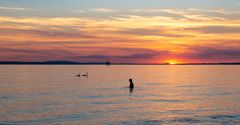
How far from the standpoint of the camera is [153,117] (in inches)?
1388

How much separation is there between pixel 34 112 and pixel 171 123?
13.6 meters

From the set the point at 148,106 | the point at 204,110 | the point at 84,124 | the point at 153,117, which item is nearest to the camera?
the point at 84,124

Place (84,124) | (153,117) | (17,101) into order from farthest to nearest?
(17,101) < (153,117) < (84,124)

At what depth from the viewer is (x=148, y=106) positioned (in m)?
42.9

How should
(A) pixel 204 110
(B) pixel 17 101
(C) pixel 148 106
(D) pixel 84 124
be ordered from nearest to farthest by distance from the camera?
(D) pixel 84 124 < (A) pixel 204 110 < (C) pixel 148 106 < (B) pixel 17 101

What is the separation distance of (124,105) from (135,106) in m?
1.50

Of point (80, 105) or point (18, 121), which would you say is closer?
point (18, 121)

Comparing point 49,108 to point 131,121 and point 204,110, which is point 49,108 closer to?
point 131,121

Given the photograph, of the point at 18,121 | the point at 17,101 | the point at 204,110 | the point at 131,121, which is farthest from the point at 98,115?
the point at 17,101

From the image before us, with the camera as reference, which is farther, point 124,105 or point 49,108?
point 124,105

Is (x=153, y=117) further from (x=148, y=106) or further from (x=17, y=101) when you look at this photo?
(x=17, y=101)

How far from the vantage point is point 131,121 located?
32750 mm

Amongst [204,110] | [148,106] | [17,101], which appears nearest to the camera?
[204,110]

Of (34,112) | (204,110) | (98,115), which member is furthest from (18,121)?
(204,110)
